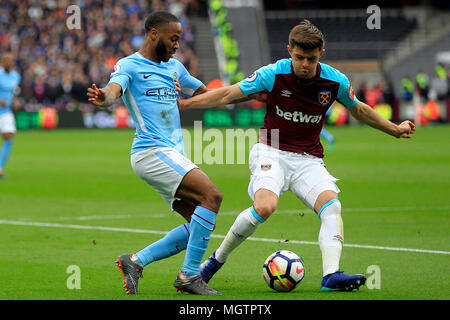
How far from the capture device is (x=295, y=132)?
7.10m

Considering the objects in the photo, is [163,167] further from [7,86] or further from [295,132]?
[7,86]

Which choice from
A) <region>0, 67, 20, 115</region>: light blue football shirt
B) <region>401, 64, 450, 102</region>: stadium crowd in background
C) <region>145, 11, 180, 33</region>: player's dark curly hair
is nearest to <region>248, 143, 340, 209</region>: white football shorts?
<region>145, 11, 180, 33</region>: player's dark curly hair

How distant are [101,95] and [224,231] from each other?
4299 mm

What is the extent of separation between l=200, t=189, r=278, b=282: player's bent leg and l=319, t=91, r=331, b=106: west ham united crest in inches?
33.9

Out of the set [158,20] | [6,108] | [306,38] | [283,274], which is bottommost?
[283,274]

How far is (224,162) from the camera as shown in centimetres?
2280

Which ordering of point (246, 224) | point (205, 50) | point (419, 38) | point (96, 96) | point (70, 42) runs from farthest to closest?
point (419, 38) < point (205, 50) < point (70, 42) < point (246, 224) < point (96, 96)

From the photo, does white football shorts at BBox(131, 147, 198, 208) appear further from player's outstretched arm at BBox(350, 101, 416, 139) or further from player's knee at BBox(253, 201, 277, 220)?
player's outstretched arm at BBox(350, 101, 416, 139)

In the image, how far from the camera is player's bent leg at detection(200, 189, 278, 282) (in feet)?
21.9

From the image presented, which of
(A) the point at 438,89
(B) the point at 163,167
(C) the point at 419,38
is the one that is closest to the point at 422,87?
(A) the point at 438,89

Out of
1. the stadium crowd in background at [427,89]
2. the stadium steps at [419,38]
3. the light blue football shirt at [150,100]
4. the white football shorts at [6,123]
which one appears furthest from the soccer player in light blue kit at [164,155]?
the stadium steps at [419,38]

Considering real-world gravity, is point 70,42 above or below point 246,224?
above

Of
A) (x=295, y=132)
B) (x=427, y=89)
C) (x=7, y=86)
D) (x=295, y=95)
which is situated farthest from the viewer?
(x=427, y=89)
